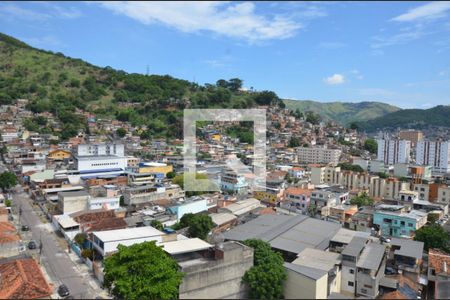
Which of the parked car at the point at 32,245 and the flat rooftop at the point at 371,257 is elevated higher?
the flat rooftop at the point at 371,257

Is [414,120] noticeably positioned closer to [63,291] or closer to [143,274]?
[143,274]

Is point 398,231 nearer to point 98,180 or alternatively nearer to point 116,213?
point 116,213

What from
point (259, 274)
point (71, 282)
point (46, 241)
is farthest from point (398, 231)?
point (46, 241)

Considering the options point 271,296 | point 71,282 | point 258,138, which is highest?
point 258,138

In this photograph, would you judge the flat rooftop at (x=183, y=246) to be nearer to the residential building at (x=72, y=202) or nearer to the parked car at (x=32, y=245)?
the parked car at (x=32, y=245)

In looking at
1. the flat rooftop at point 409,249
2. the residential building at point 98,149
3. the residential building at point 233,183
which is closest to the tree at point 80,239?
the flat rooftop at point 409,249

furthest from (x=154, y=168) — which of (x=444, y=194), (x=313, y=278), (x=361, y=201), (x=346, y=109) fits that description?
(x=346, y=109)

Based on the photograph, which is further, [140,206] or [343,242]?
[140,206]
